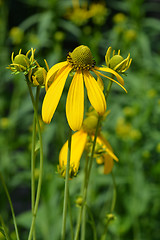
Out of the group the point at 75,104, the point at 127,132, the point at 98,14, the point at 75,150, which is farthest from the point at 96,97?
the point at 98,14

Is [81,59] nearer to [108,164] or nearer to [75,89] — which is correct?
[75,89]

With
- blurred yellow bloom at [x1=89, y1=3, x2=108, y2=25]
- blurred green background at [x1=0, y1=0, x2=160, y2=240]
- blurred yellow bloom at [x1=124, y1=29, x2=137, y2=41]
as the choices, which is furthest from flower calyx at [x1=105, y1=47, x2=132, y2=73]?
blurred yellow bloom at [x1=89, y1=3, x2=108, y2=25]

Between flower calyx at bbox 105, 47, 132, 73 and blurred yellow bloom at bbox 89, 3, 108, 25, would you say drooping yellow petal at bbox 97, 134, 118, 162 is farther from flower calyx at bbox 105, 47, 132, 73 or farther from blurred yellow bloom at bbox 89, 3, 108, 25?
blurred yellow bloom at bbox 89, 3, 108, 25

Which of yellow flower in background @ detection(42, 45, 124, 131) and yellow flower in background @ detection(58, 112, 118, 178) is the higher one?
yellow flower in background @ detection(42, 45, 124, 131)

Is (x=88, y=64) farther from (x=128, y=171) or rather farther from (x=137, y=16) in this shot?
(x=137, y=16)

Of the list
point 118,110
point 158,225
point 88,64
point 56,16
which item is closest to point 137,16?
point 56,16

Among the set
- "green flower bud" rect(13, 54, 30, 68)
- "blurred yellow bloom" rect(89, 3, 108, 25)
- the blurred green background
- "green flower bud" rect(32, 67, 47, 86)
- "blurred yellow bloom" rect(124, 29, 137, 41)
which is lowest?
the blurred green background
